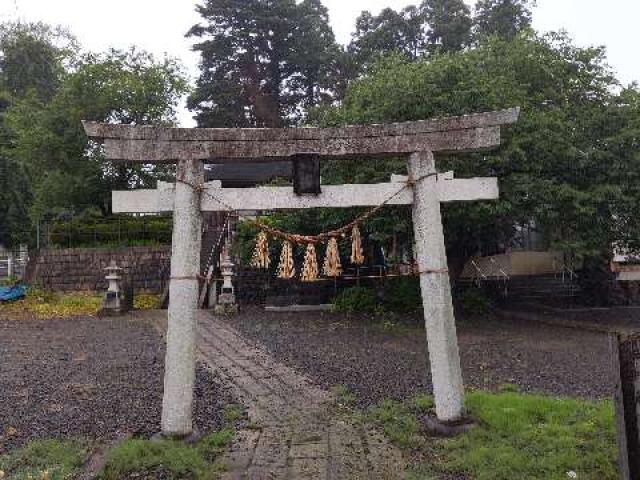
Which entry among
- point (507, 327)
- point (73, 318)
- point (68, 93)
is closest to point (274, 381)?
point (507, 327)

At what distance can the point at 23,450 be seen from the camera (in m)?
5.86

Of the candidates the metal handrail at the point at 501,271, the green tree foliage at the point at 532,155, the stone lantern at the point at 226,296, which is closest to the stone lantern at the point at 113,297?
the stone lantern at the point at 226,296

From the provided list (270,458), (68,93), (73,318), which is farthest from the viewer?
(68,93)

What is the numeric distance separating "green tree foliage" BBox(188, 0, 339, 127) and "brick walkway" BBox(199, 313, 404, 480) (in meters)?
25.6

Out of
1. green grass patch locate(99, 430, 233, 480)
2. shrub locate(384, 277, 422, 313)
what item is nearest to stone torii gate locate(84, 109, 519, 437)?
green grass patch locate(99, 430, 233, 480)

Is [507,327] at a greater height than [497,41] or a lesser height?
lesser

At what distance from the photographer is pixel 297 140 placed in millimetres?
6605

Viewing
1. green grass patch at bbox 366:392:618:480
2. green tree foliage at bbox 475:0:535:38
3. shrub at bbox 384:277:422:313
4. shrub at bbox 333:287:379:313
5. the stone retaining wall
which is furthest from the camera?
green tree foliage at bbox 475:0:535:38

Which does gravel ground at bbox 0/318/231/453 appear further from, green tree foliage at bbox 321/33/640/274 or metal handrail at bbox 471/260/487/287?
metal handrail at bbox 471/260/487/287

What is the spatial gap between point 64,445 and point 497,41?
16769 mm

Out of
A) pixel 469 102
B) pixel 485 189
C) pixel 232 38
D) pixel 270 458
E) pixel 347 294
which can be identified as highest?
pixel 232 38

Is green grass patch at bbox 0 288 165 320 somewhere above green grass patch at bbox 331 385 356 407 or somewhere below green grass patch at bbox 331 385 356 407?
above

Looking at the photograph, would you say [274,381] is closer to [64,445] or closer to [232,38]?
[64,445]

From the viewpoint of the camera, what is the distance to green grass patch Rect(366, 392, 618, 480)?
16.8ft
